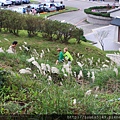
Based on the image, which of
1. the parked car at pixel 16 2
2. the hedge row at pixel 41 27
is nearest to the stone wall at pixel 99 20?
the parked car at pixel 16 2

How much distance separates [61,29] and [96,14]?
2098 cm

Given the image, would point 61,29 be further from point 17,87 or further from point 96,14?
point 96,14

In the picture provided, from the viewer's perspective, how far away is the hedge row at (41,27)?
1762 centimetres

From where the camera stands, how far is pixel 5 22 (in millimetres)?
17969

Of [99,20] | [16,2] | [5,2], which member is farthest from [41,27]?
[16,2]

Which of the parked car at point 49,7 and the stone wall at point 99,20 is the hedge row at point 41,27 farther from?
the parked car at point 49,7

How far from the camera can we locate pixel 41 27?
17891mm

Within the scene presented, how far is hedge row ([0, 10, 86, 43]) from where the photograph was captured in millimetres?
17625

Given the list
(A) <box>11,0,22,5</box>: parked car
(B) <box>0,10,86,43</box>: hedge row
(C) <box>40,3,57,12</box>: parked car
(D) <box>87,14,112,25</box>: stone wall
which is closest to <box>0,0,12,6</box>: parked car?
(A) <box>11,0,22,5</box>: parked car

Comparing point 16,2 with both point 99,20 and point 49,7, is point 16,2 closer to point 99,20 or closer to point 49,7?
point 49,7

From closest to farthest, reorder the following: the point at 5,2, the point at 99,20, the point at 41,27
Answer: the point at 41,27 < the point at 99,20 < the point at 5,2

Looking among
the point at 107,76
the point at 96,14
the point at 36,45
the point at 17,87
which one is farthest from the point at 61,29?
the point at 96,14

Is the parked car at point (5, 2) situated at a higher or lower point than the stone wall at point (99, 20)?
higher

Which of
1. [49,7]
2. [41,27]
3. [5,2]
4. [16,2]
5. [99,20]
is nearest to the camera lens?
[41,27]
